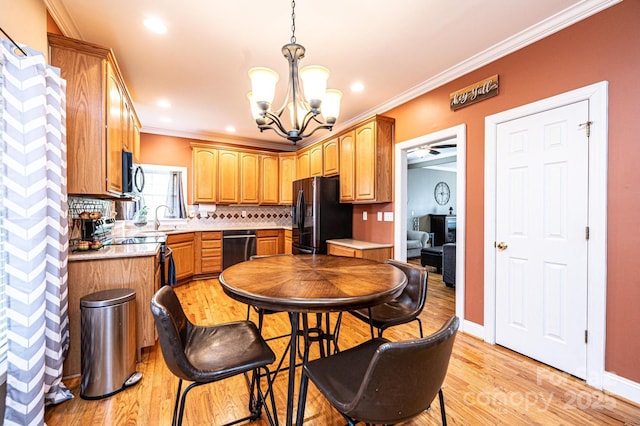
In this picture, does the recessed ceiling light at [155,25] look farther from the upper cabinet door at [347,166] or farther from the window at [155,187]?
the window at [155,187]

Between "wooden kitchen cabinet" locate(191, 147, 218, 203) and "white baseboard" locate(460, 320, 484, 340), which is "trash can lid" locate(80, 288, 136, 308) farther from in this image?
"wooden kitchen cabinet" locate(191, 147, 218, 203)

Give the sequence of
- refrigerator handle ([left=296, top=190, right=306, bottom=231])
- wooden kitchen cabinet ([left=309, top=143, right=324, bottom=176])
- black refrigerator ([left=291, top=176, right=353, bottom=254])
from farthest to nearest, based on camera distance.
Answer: wooden kitchen cabinet ([left=309, top=143, right=324, bottom=176]) → refrigerator handle ([left=296, top=190, right=306, bottom=231]) → black refrigerator ([left=291, top=176, right=353, bottom=254])

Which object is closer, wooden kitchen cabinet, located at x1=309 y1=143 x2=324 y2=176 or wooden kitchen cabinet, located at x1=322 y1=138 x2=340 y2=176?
wooden kitchen cabinet, located at x1=322 y1=138 x2=340 y2=176

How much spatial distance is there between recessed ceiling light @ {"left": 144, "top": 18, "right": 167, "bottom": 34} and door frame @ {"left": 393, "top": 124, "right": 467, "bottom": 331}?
265 centimetres

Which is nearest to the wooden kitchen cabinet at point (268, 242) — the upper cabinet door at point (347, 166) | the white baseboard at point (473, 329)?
the upper cabinet door at point (347, 166)

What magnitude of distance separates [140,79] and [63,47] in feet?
3.77

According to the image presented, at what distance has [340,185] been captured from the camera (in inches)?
163

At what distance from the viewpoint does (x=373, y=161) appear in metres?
3.53

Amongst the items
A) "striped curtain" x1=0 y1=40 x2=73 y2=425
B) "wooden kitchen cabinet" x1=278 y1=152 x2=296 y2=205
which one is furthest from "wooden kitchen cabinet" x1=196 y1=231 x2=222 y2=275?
"striped curtain" x1=0 y1=40 x2=73 y2=425

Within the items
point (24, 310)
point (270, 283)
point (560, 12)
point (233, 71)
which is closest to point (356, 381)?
point (270, 283)

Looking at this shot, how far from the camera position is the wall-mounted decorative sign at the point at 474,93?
8.30 ft

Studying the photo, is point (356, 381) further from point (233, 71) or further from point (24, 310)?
point (233, 71)

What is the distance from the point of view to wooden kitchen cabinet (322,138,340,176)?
13.8ft

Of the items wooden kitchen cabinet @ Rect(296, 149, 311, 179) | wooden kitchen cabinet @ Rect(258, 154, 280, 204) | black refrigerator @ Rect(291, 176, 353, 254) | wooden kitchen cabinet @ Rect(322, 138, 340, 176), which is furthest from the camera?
wooden kitchen cabinet @ Rect(258, 154, 280, 204)
